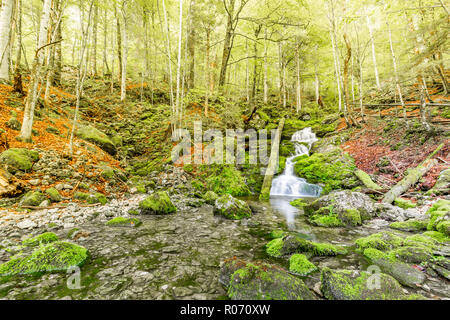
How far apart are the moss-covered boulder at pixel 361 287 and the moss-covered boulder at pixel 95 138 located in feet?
32.3

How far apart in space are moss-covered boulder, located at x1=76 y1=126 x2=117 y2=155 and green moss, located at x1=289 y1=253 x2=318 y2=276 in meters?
9.32

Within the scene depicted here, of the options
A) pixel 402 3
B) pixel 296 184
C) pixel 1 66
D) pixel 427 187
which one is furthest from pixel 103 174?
pixel 402 3

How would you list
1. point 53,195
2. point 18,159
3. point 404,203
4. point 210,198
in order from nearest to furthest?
point 53,195 < point 18,159 < point 404,203 < point 210,198

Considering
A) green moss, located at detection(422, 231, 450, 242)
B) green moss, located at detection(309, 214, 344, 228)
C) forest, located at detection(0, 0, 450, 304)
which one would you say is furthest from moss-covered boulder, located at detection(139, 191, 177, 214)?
green moss, located at detection(422, 231, 450, 242)

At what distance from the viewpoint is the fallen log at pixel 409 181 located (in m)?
6.34

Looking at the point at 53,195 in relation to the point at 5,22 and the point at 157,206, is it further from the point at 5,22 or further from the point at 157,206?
the point at 5,22

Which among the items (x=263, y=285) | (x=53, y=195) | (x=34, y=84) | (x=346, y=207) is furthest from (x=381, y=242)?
(x=34, y=84)

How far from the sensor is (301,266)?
2.92 m

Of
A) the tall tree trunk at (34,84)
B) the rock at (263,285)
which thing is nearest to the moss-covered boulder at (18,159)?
the tall tree trunk at (34,84)

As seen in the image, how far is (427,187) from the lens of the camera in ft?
21.1

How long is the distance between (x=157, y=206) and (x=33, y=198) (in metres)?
2.97

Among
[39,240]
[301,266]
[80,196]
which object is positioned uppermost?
[80,196]

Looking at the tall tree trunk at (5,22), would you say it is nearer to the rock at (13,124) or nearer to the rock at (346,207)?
the rock at (13,124)
